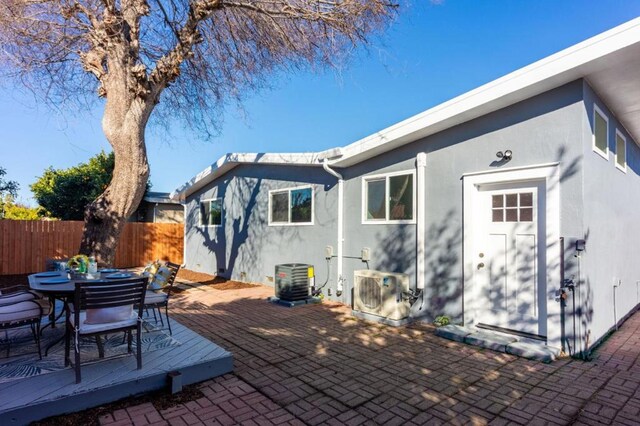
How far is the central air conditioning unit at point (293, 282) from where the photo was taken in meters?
7.36

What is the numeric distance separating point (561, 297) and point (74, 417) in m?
5.10

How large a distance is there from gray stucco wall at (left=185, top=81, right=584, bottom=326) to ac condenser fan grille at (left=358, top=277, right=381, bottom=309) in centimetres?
59

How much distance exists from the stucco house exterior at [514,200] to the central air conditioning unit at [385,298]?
11.3 inches

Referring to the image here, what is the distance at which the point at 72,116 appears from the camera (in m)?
6.57

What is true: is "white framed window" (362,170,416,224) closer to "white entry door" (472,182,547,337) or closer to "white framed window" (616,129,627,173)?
"white entry door" (472,182,547,337)

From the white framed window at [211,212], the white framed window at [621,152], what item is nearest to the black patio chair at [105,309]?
the white framed window at [621,152]

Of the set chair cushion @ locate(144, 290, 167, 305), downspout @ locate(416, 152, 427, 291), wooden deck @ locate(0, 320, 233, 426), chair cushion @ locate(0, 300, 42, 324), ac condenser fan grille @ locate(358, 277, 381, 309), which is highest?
downspout @ locate(416, 152, 427, 291)

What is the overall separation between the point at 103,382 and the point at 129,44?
522cm

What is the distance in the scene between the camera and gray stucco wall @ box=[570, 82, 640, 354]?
172 inches

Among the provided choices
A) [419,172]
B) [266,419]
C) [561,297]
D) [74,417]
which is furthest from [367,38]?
[74,417]

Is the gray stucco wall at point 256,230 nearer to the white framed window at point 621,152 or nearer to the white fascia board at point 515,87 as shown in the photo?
the white fascia board at point 515,87

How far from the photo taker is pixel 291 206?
9000 millimetres

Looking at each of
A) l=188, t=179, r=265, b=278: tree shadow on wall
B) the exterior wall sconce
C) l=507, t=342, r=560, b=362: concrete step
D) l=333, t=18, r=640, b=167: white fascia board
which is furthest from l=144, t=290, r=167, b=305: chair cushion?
l=188, t=179, r=265, b=278: tree shadow on wall

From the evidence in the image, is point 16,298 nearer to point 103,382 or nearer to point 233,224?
point 103,382
